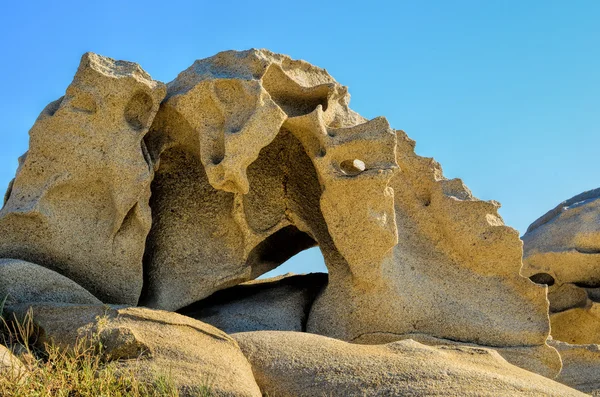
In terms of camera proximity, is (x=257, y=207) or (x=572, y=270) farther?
(x=572, y=270)

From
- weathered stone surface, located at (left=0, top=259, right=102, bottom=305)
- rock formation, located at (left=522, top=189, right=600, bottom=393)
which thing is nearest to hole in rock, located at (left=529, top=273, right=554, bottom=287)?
rock formation, located at (left=522, top=189, right=600, bottom=393)

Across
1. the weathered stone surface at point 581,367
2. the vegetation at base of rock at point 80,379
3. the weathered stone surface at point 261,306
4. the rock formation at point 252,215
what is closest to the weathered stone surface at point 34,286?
the rock formation at point 252,215

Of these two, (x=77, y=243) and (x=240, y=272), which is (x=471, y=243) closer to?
(x=240, y=272)

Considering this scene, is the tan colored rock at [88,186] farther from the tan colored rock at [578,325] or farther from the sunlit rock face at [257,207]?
the tan colored rock at [578,325]

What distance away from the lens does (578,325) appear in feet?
24.5

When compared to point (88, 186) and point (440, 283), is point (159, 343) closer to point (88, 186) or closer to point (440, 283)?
point (88, 186)

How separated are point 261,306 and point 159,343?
67.2 inches

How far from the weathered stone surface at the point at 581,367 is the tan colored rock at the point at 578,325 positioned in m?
1.31

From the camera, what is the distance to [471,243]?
562 centimetres

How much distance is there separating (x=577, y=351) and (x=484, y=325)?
45.9 inches

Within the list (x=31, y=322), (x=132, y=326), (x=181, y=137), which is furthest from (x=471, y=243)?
(x=31, y=322)

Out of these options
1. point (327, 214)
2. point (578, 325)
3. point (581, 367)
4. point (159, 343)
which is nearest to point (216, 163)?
point (327, 214)

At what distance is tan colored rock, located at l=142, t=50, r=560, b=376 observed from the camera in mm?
5102

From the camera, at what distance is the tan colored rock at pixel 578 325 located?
24.2 feet
